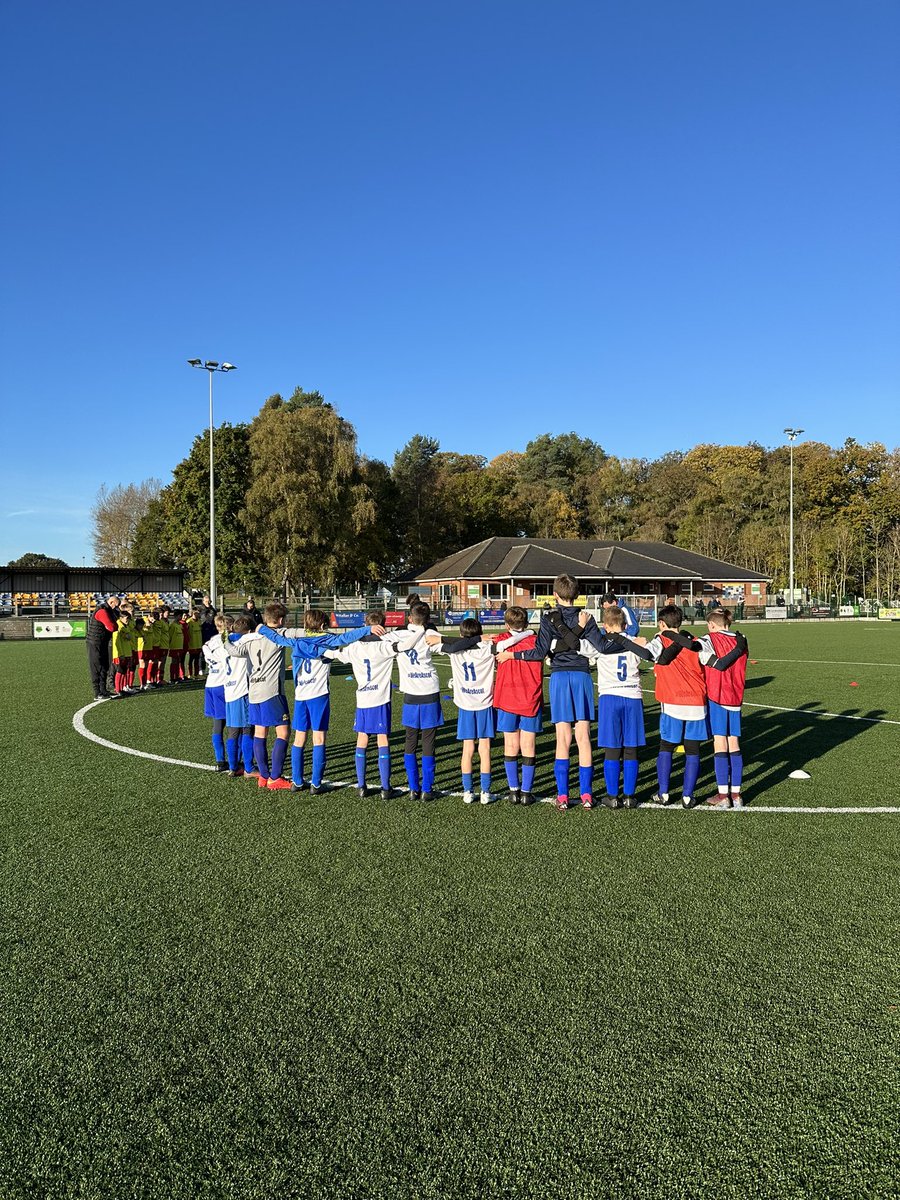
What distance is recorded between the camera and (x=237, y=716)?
7.58m

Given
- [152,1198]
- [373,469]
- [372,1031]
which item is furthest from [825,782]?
[373,469]

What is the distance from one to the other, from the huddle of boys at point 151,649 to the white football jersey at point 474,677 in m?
9.76

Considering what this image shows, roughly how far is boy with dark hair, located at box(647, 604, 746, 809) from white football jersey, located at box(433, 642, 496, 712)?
144 cm

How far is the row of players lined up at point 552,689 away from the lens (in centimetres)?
661

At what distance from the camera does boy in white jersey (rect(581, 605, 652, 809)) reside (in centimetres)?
655

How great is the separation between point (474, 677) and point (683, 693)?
1836 mm

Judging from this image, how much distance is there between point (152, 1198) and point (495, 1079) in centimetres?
125

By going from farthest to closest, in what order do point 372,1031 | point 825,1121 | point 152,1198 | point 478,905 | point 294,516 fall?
point 294,516 < point 478,905 < point 372,1031 < point 825,1121 < point 152,1198

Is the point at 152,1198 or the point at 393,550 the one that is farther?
the point at 393,550

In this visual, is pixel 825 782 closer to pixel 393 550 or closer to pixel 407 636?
pixel 407 636

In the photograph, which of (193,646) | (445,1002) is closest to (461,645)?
(445,1002)

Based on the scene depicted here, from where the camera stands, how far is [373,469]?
55.8m

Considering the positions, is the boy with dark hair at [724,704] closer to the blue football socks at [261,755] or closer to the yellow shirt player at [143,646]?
the blue football socks at [261,755]

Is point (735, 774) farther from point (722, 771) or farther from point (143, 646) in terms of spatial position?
point (143, 646)
